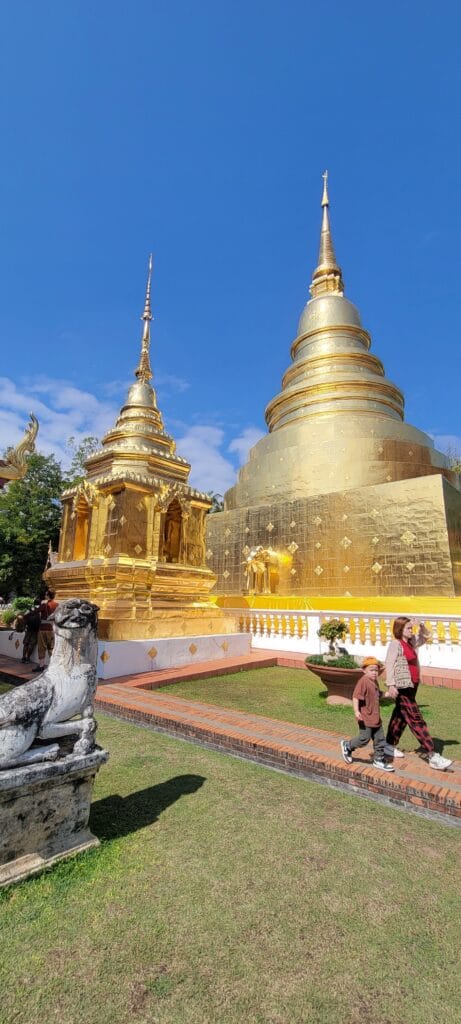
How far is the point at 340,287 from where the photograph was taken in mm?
24141

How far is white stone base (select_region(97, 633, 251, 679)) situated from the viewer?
800 centimetres

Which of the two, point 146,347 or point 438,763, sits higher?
point 146,347

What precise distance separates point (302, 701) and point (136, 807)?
13.2 feet

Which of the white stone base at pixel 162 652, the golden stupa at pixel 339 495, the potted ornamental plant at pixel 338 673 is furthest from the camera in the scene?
the golden stupa at pixel 339 495

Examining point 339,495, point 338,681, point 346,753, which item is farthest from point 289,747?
point 339,495

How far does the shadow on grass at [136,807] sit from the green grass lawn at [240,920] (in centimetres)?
1

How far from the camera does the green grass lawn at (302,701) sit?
5504 millimetres

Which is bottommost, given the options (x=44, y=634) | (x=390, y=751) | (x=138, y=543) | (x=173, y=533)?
(x=390, y=751)

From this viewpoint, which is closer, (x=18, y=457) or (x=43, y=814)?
(x=43, y=814)

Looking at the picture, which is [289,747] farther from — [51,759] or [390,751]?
[51,759]

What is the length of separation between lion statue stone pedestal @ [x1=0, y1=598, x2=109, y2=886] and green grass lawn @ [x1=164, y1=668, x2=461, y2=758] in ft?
10.9

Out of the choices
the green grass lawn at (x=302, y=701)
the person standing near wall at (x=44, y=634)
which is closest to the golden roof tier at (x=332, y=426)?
the green grass lawn at (x=302, y=701)

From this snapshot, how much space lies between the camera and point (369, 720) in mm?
4141

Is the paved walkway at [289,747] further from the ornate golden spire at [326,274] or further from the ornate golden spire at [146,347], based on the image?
the ornate golden spire at [326,274]
